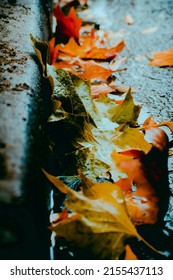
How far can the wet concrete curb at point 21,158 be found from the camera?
0.66 metres

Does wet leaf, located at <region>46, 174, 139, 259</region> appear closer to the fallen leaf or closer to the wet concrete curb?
the wet concrete curb

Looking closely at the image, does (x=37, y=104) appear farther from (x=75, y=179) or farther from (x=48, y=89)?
(x=75, y=179)

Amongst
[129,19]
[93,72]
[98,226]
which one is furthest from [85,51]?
[98,226]

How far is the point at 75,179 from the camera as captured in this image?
1.01 m

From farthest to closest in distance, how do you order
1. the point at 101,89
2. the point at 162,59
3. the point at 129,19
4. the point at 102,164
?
the point at 129,19, the point at 162,59, the point at 101,89, the point at 102,164

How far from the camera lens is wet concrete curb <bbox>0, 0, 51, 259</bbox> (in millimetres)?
657

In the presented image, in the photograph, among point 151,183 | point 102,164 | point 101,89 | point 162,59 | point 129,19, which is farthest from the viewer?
point 129,19

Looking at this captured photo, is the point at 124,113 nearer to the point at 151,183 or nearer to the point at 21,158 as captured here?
the point at 151,183

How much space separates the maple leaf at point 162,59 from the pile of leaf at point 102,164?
347 mm

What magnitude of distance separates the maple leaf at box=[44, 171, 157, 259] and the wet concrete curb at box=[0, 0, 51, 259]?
0.18 ft

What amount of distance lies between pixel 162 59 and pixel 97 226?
4.01 feet

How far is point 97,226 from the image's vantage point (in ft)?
2.44
